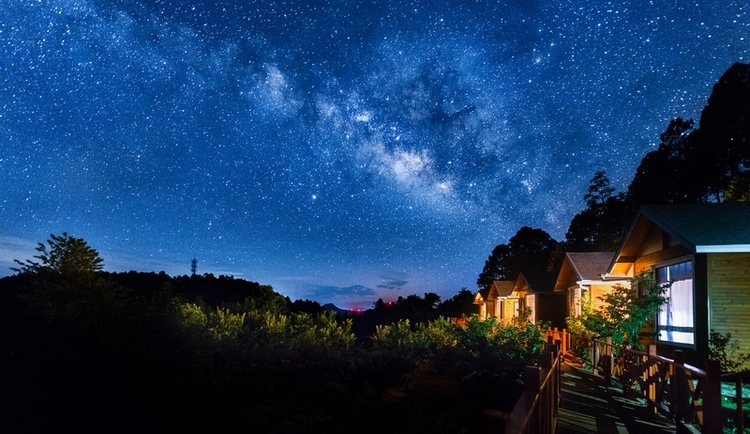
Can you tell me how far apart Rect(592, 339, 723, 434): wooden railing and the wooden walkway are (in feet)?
0.75

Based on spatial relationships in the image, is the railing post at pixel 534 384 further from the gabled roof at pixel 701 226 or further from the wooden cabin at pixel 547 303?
the wooden cabin at pixel 547 303

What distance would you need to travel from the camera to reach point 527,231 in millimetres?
81375

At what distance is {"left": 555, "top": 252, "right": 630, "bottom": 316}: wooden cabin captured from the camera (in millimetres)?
20750

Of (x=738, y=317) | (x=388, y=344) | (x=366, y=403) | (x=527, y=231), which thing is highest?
(x=527, y=231)

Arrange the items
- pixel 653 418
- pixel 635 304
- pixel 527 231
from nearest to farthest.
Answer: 1. pixel 653 418
2. pixel 635 304
3. pixel 527 231

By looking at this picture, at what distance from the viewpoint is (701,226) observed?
12773mm

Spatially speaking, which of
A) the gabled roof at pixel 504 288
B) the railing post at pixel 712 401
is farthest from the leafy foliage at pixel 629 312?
the gabled roof at pixel 504 288

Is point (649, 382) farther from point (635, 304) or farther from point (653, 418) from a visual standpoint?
→ point (635, 304)

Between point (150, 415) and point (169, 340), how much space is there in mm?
2336

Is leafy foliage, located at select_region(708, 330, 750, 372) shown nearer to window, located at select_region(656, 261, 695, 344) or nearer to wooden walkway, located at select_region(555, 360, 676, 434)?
window, located at select_region(656, 261, 695, 344)

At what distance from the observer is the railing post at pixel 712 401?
6.27 m

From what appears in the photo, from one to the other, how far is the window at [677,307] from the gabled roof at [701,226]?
103 cm

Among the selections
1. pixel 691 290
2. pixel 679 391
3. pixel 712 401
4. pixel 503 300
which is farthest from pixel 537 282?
pixel 712 401

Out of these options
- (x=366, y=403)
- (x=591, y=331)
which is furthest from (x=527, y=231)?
(x=366, y=403)
